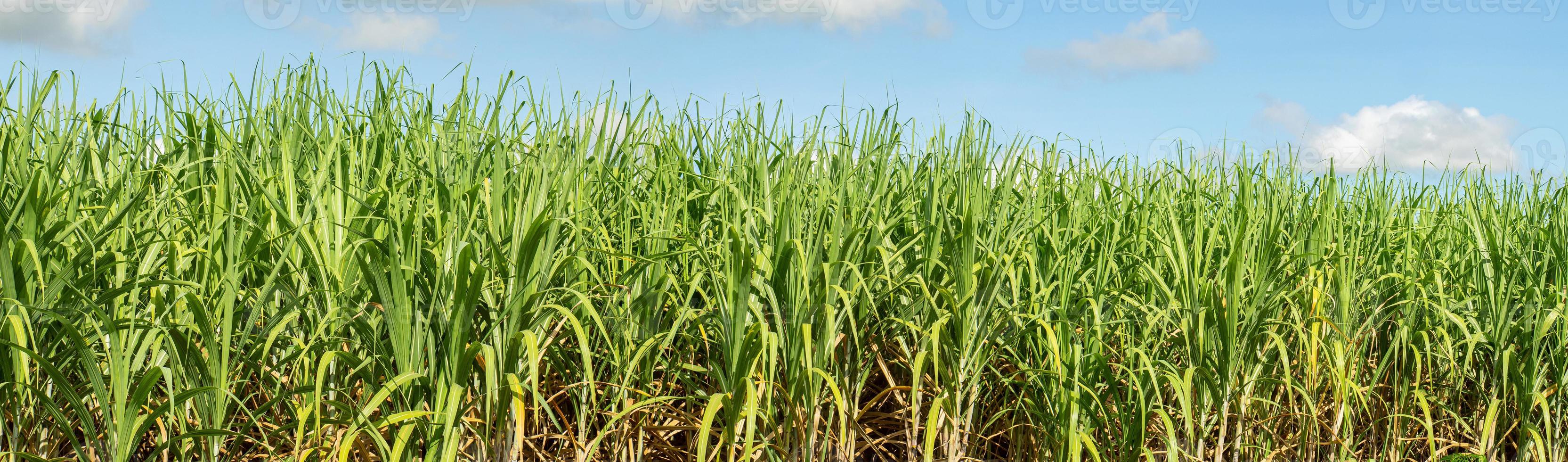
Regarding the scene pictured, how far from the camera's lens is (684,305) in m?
2.26

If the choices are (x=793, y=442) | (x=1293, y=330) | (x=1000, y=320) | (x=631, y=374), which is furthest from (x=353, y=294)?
(x=1293, y=330)

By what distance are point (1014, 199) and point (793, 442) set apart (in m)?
1.20

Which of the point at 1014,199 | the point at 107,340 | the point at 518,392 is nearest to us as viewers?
the point at 518,392

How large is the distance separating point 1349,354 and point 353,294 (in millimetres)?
2633

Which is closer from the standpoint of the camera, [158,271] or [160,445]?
[160,445]

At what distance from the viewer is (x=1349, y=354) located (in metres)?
2.82

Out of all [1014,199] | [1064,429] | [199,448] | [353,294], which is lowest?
[199,448]

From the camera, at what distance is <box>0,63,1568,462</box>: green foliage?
194 centimetres

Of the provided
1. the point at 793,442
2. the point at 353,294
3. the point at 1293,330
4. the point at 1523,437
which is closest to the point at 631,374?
the point at 793,442

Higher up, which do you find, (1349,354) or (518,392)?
(1349,354)

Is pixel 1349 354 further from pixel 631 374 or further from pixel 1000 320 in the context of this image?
pixel 631 374

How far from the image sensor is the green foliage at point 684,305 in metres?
1.94

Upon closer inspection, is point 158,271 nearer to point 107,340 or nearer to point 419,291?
point 107,340

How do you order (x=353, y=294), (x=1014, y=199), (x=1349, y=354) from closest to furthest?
1. (x=353, y=294)
2. (x=1349, y=354)
3. (x=1014, y=199)
